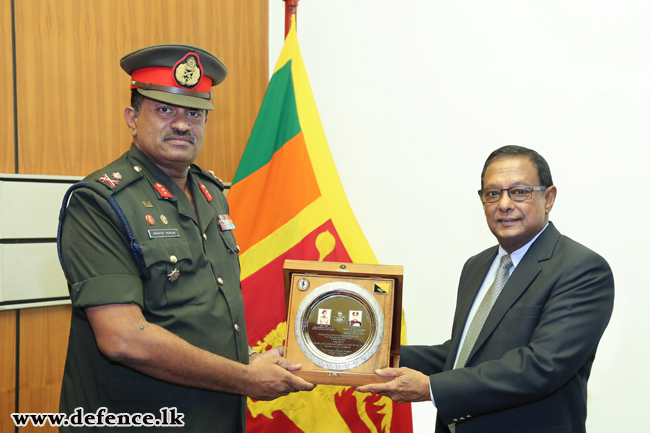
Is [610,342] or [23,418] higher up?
[610,342]

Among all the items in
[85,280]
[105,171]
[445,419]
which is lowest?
[445,419]

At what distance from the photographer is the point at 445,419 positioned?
1626 mm

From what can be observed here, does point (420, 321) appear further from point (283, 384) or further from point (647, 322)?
point (283, 384)

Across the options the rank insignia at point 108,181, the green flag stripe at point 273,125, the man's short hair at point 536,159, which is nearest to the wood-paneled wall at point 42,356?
the green flag stripe at point 273,125

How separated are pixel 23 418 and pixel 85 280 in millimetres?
1453

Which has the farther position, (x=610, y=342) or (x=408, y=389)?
(x=610, y=342)


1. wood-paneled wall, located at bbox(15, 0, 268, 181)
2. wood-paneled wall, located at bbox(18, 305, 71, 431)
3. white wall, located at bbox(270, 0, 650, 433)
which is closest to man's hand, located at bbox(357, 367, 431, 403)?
white wall, located at bbox(270, 0, 650, 433)

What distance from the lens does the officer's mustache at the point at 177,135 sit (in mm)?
1745

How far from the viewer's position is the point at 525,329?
159 cm

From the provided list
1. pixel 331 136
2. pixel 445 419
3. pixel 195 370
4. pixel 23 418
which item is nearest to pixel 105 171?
pixel 195 370

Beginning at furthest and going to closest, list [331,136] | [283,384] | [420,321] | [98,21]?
[331,136] → [420,321] → [98,21] → [283,384]

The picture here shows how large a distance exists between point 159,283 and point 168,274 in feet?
0.12

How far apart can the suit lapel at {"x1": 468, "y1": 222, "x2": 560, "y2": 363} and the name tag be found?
1021 mm

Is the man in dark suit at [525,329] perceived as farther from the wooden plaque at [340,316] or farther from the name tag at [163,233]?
the name tag at [163,233]
